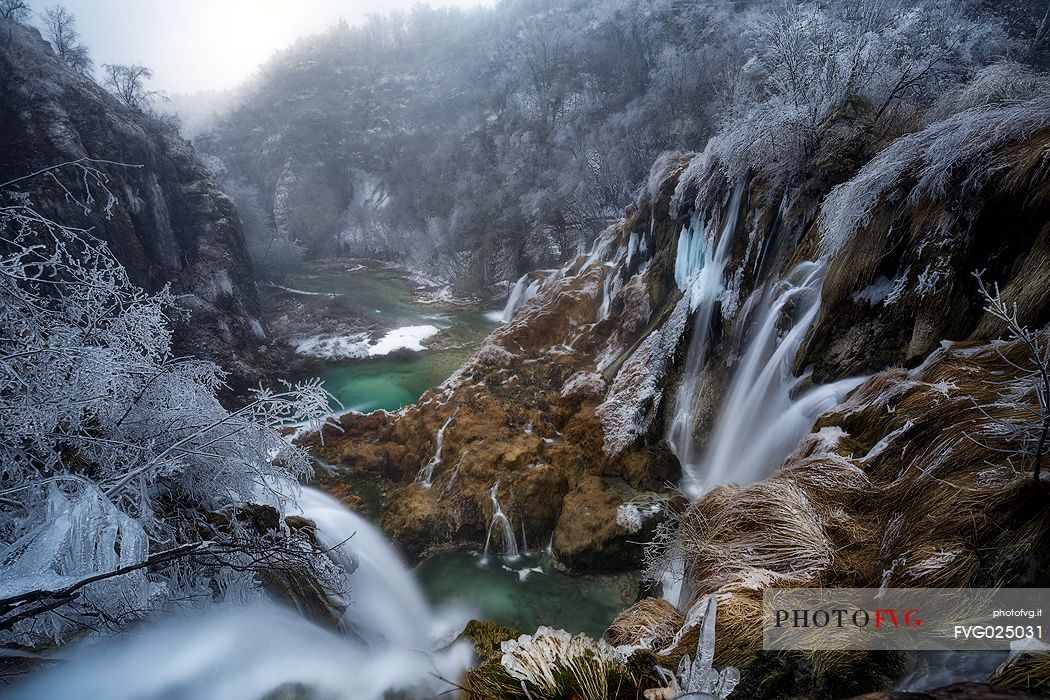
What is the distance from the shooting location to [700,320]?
838 cm

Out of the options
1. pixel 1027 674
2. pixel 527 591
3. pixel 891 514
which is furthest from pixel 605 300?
pixel 1027 674

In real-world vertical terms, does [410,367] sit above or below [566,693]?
below

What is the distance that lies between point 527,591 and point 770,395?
465cm

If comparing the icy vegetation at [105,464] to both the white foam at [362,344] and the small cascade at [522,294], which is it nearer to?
the white foam at [362,344]

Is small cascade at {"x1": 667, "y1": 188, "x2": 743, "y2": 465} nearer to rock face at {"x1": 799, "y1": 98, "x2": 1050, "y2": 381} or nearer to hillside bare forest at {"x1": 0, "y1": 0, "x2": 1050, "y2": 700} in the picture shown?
hillside bare forest at {"x1": 0, "y1": 0, "x2": 1050, "y2": 700}

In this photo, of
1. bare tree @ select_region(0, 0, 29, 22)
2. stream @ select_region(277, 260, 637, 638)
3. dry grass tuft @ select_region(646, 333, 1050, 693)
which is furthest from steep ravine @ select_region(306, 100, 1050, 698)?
bare tree @ select_region(0, 0, 29, 22)

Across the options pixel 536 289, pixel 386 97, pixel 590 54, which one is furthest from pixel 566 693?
pixel 386 97

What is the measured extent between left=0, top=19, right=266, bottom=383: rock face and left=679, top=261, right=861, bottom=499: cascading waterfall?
14912mm

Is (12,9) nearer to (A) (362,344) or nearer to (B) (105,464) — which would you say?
(A) (362,344)

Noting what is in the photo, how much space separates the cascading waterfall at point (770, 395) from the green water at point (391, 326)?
8.09m

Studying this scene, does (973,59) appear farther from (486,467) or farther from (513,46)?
(513,46)

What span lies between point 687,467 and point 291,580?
6.35 metres

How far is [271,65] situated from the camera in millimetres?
58938

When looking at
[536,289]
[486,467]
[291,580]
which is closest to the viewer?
[291,580]
